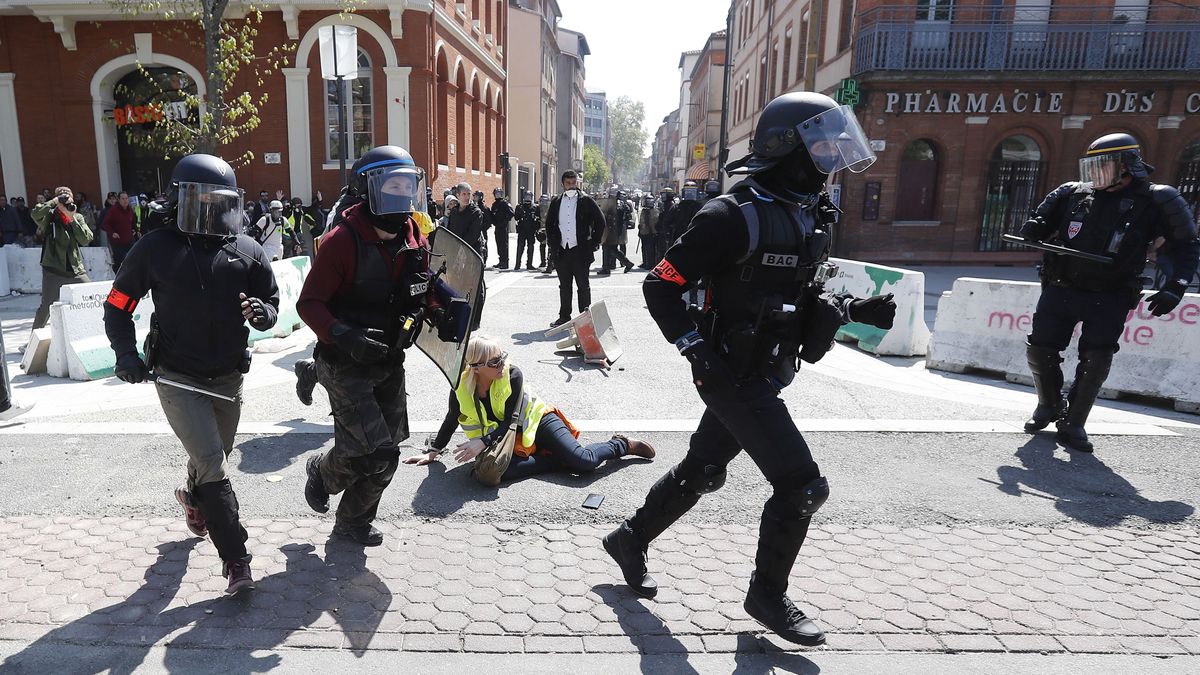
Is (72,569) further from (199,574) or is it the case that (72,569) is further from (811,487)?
(811,487)

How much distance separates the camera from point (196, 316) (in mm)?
3270

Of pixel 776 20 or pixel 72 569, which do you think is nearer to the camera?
pixel 72 569

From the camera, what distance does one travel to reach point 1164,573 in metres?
3.65

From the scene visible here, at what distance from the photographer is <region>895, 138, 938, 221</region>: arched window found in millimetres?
19922

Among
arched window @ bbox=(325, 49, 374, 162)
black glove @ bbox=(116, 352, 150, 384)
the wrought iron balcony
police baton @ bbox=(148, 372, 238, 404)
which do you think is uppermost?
the wrought iron balcony

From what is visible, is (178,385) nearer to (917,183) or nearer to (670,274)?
(670,274)

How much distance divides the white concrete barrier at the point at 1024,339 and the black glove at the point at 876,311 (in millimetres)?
4215

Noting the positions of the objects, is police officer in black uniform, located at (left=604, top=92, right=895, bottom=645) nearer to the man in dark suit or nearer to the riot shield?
the riot shield

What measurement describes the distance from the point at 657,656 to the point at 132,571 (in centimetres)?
250

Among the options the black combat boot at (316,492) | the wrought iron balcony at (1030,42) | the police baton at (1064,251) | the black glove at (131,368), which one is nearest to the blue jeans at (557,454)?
the black combat boot at (316,492)

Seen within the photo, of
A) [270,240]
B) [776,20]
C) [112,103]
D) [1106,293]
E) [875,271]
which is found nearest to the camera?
[1106,293]

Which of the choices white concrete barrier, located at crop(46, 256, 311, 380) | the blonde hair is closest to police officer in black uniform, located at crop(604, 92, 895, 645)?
the blonde hair

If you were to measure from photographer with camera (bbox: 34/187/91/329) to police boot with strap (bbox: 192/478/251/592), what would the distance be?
700 cm

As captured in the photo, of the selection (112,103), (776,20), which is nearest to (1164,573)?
(112,103)
